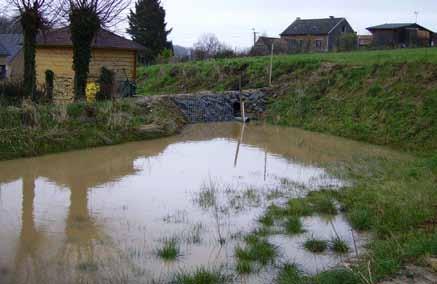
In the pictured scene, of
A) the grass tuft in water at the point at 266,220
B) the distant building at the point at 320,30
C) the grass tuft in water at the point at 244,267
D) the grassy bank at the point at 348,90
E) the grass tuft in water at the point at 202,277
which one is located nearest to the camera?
the grass tuft in water at the point at 202,277

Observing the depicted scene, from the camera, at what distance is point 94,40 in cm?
2378

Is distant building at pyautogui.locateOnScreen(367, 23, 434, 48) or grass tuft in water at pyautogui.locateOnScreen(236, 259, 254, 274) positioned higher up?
distant building at pyautogui.locateOnScreen(367, 23, 434, 48)

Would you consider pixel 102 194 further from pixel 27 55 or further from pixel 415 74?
pixel 415 74

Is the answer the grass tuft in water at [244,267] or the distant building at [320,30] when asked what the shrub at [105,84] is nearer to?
the grass tuft in water at [244,267]

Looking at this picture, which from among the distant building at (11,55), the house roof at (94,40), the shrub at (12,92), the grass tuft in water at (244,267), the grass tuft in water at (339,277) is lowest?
the grass tuft in water at (244,267)

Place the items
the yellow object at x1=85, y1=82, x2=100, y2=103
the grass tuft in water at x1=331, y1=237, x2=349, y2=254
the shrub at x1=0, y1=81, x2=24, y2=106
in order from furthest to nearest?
the yellow object at x1=85, y1=82, x2=100, y2=103 < the shrub at x1=0, y1=81, x2=24, y2=106 < the grass tuft in water at x1=331, y1=237, x2=349, y2=254

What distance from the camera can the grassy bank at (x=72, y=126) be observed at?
604 inches

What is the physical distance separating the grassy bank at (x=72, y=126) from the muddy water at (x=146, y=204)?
57 centimetres

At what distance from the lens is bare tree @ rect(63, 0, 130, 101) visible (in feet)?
68.0

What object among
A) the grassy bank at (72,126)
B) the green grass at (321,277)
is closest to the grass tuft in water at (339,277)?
the green grass at (321,277)

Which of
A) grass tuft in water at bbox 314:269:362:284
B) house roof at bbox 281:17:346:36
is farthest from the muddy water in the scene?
house roof at bbox 281:17:346:36

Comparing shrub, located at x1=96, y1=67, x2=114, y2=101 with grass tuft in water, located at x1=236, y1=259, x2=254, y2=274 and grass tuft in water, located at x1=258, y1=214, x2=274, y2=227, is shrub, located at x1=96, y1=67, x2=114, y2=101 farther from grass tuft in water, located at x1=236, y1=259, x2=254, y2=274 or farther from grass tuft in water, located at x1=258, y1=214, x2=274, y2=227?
grass tuft in water, located at x1=236, y1=259, x2=254, y2=274

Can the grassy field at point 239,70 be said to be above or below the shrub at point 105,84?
above

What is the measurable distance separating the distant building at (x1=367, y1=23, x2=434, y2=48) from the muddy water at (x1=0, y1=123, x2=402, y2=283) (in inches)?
1350
